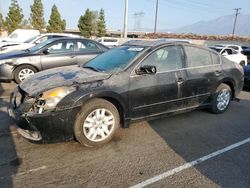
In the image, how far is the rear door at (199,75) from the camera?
16.1ft

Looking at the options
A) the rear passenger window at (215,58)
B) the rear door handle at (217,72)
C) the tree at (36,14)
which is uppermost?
the tree at (36,14)

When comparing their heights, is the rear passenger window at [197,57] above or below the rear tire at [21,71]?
above

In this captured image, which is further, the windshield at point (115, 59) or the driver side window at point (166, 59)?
the driver side window at point (166, 59)

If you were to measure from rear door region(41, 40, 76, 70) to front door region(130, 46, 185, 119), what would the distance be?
428 cm

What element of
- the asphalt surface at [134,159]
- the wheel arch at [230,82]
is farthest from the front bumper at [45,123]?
the wheel arch at [230,82]

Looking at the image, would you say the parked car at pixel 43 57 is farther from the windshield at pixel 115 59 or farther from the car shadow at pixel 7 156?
the windshield at pixel 115 59

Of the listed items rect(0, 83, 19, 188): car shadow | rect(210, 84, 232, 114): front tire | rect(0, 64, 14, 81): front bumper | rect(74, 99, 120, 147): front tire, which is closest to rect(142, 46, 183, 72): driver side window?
rect(74, 99, 120, 147): front tire

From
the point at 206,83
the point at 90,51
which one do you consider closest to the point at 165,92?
the point at 206,83

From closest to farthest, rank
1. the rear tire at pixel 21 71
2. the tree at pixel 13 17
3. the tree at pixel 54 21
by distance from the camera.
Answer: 1. the rear tire at pixel 21 71
2. the tree at pixel 13 17
3. the tree at pixel 54 21

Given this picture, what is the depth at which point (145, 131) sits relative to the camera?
179 inches

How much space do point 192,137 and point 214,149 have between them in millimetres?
495

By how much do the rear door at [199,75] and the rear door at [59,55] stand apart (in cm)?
433

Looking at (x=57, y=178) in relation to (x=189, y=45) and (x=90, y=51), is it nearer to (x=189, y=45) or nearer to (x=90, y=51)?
(x=189, y=45)

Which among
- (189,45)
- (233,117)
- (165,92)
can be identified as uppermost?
(189,45)
